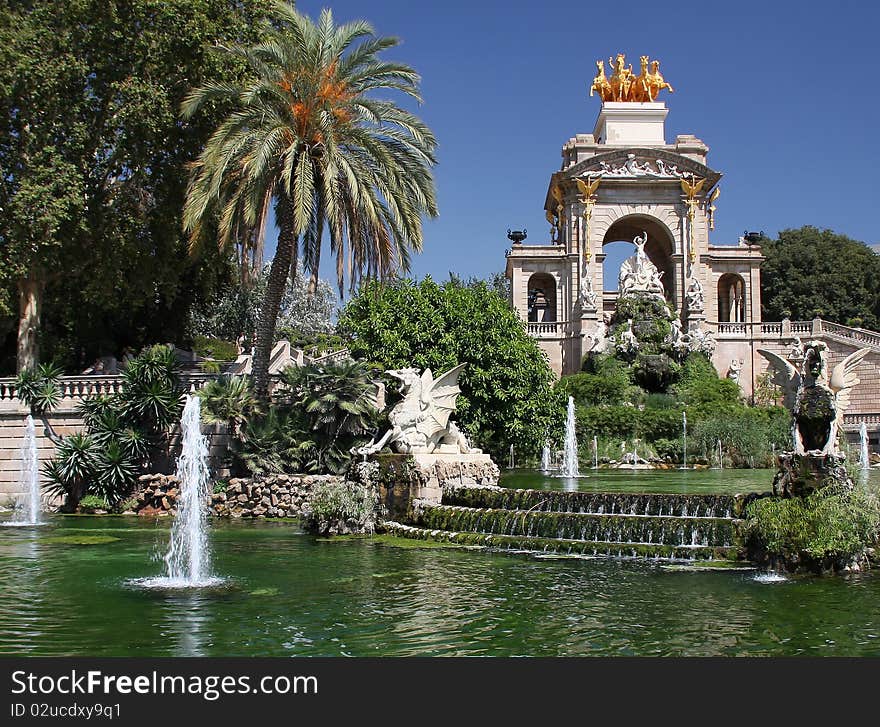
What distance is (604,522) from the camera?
15094mm

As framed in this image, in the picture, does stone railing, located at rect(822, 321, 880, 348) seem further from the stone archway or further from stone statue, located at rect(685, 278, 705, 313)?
the stone archway

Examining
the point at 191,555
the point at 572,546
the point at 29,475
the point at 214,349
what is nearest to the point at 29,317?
the point at 29,475

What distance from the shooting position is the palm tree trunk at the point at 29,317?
88.4 ft

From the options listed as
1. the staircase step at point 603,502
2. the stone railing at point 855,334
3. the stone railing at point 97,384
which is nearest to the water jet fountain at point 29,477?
the stone railing at point 97,384

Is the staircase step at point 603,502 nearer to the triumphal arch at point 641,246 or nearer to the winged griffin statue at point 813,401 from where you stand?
the winged griffin statue at point 813,401

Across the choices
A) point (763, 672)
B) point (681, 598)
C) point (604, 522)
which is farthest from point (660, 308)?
point (763, 672)

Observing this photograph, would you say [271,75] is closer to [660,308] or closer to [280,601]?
[280,601]

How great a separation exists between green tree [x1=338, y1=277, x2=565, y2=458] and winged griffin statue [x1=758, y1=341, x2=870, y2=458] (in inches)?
565

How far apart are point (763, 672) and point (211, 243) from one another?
22562 mm

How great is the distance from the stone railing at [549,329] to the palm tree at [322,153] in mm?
27042

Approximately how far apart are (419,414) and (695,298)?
107ft

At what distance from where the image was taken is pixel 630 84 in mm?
56875

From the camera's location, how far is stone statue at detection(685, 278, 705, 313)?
48406mm

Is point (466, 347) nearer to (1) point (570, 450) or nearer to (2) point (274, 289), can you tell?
(1) point (570, 450)
